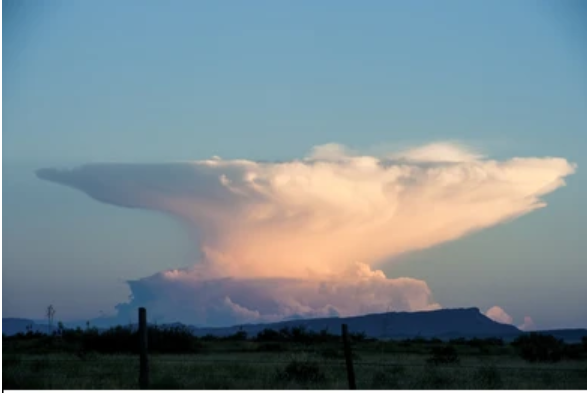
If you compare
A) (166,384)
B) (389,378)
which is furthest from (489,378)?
(166,384)

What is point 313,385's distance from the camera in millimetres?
22266

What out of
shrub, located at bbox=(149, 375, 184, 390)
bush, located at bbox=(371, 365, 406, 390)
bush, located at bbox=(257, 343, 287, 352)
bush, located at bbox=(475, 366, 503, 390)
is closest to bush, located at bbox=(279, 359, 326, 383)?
bush, located at bbox=(371, 365, 406, 390)

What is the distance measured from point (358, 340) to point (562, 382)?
34945mm

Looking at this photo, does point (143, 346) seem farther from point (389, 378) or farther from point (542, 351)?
point (542, 351)

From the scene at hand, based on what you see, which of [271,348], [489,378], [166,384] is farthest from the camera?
[271,348]

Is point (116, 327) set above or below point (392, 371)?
above

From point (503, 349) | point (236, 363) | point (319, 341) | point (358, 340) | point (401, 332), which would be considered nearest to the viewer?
point (236, 363)

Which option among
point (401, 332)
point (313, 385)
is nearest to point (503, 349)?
point (313, 385)

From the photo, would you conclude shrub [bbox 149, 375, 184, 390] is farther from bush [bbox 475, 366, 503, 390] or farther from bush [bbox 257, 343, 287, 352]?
bush [bbox 257, 343, 287, 352]

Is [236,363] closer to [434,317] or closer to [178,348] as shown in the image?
[178,348]

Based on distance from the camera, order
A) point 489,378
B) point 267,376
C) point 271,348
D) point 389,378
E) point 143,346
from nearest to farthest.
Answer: point 143,346 < point 389,378 < point 489,378 < point 267,376 < point 271,348

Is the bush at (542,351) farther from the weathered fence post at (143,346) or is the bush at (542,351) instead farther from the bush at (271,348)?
the weathered fence post at (143,346)

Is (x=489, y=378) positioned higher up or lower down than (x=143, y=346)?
lower down

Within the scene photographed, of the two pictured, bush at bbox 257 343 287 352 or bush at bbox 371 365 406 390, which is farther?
bush at bbox 257 343 287 352
